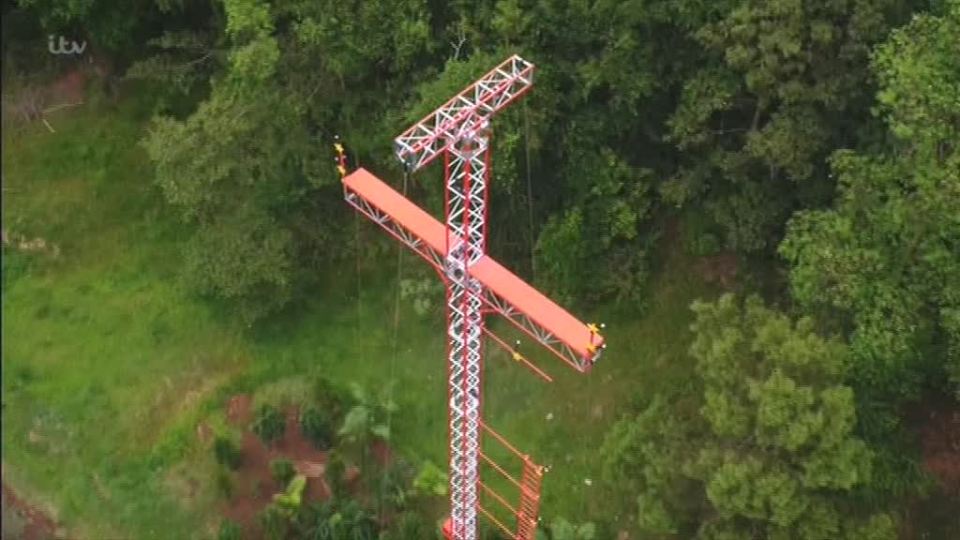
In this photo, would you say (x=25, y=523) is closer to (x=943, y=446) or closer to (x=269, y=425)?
(x=269, y=425)

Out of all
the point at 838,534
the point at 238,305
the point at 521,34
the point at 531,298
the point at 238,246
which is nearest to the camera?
the point at 531,298

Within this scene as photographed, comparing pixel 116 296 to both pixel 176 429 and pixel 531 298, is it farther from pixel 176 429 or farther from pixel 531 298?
pixel 531 298

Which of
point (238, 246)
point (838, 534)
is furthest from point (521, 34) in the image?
point (838, 534)

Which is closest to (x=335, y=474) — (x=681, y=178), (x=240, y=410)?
(x=240, y=410)

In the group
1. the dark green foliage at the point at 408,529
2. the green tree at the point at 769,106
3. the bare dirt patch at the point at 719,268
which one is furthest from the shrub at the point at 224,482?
the bare dirt patch at the point at 719,268

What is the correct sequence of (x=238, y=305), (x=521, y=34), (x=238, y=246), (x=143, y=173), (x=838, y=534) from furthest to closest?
1. (x=143, y=173)
2. (x=238, y=305)
3. (x=238, y=246)
4. (x=521, y=34)
5. (x=838, y=534)

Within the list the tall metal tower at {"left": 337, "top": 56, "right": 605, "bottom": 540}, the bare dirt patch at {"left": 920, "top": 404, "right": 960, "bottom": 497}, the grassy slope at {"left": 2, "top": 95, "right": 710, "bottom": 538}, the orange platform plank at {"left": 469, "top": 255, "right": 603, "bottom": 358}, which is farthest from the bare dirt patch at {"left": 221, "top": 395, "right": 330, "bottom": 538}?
the bare dirt patch at {"left": 920, "top": 404, "right": 960, "bottom": 497}

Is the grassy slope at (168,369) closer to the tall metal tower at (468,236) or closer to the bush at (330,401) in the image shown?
the bush at (330,401)
